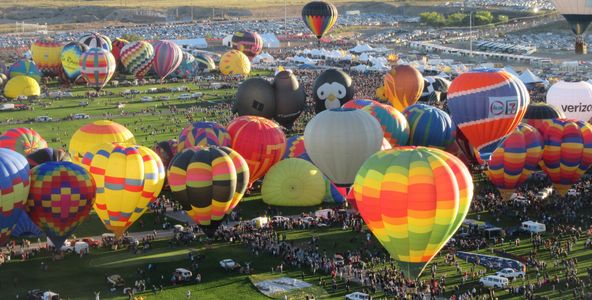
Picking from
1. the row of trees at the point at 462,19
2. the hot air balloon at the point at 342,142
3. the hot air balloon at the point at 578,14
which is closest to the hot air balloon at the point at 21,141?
the hot air balloon at the point at 342,142

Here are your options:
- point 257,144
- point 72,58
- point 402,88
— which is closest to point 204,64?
point 72,58

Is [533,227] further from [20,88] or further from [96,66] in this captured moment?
[20,88]

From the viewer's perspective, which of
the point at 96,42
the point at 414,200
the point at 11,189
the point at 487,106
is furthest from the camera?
the point at 96,42

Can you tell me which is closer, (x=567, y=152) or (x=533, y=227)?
(x=533, y=227)

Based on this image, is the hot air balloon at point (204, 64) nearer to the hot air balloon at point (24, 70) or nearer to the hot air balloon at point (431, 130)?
the hot air balloon at point (24, 70)

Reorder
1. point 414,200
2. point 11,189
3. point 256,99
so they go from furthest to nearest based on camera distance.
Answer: point 256,99 → point 11,189 → point 414,200

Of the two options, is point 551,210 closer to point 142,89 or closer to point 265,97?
point 265,97

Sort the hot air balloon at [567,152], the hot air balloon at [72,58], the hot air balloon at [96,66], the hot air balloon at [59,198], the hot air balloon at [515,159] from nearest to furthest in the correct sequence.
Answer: the hot air balloon at [59,198], the hot air balloon at [515,159], the hot air balloon at [567,152], the hot air balloon at [96,66], the hot air balloon at [72,58]

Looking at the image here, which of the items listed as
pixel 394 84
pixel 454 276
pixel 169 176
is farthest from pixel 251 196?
pixel 394 84
